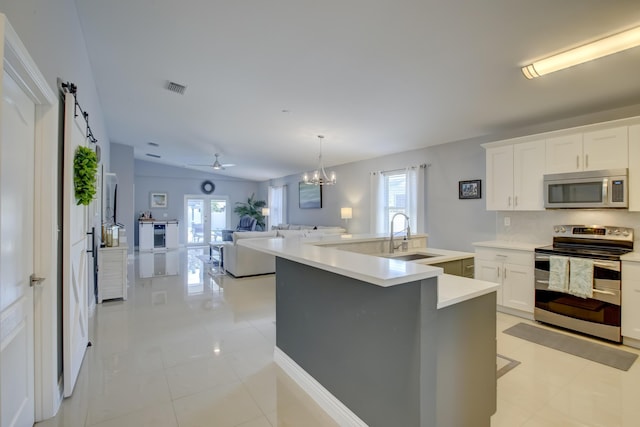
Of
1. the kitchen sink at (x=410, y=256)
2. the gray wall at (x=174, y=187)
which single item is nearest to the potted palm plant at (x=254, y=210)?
the gray wall at (x=174, y=187)

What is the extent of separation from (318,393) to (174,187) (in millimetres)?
10242

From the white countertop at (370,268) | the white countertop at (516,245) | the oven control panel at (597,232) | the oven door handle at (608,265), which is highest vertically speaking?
the oven control panel at (597,232)

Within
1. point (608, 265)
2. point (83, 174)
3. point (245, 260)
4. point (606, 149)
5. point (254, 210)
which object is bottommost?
point (245, 260)

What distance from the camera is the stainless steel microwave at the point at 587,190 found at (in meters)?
3.00

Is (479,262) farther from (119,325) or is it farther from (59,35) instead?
(59,35)

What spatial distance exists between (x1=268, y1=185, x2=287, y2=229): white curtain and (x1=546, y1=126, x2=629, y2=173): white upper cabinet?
7.46 metres

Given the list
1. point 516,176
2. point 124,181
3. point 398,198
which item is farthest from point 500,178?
point 124,181

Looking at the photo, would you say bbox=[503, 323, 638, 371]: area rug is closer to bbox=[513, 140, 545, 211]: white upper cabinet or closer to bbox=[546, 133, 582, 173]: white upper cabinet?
bbox=[513, 140, 545, 211]: white upper cabinet

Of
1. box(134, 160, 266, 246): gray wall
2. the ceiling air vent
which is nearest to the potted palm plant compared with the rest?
box(134, 160, 266, 246): gray wall

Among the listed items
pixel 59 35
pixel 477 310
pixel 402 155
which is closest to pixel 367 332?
pixel 477 310

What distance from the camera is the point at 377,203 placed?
6.24 m

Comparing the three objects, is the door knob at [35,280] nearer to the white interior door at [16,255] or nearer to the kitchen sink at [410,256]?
the white interior door at [16,255]

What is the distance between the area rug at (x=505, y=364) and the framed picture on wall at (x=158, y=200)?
10558 millimetres

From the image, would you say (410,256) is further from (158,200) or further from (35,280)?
(158,200)
